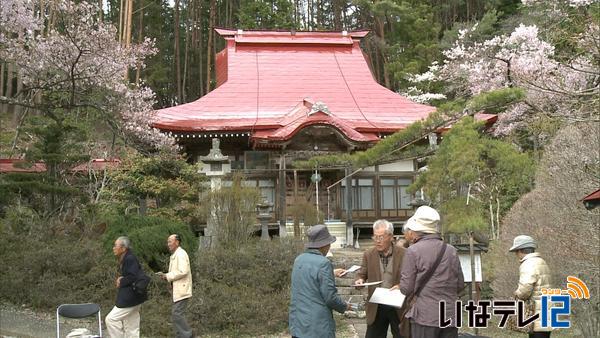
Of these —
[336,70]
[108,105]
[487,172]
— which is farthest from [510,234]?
[336,70]

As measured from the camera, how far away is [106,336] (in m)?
8.82

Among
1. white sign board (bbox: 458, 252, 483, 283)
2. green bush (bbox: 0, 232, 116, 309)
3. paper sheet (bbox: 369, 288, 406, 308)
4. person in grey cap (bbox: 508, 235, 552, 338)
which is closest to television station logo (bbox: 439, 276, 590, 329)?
person in grey cap (bbox: 508, 235, 552, 338)

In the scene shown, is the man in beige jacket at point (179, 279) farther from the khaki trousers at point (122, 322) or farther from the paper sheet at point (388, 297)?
the paper sheet at point (388, 297)

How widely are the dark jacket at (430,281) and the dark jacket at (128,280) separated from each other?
132 inches

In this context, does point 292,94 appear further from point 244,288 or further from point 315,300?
point 315,300

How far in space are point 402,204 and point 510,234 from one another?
829 cm

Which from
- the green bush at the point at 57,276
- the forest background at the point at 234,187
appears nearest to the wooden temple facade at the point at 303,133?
the forest background at the point at 234,187

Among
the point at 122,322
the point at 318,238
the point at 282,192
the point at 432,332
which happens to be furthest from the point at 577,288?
the point at 282,192

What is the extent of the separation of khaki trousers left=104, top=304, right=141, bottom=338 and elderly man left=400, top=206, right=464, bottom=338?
11.9ft

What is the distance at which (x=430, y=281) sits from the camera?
163 inches

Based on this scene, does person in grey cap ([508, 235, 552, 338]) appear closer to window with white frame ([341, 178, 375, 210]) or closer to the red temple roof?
the red temple roof

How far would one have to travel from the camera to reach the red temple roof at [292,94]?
17.2m

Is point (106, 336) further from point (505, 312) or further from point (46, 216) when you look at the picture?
point (505, 312)

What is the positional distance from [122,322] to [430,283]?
3.92 meters
